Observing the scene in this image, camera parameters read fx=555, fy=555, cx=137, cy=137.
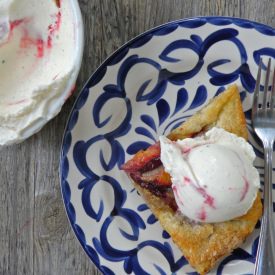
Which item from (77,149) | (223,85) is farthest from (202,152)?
(77,149)

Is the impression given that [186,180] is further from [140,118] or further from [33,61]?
[33,61]

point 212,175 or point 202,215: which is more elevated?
point 212,175

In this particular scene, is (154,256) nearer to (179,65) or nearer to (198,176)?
(198,176)

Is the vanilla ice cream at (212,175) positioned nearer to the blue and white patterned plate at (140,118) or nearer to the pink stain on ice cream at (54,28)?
the blue and white patterned plate at (140,118)

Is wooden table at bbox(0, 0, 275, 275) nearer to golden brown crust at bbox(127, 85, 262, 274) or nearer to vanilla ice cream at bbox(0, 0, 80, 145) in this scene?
vanilla ice cream at bbox(0, 0, 80, 145)

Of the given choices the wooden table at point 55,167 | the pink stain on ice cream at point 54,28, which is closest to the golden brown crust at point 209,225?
the wooden table at point 55,167

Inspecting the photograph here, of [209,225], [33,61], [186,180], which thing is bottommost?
[209,225]

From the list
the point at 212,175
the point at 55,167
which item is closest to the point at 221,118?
the point at 212,175
